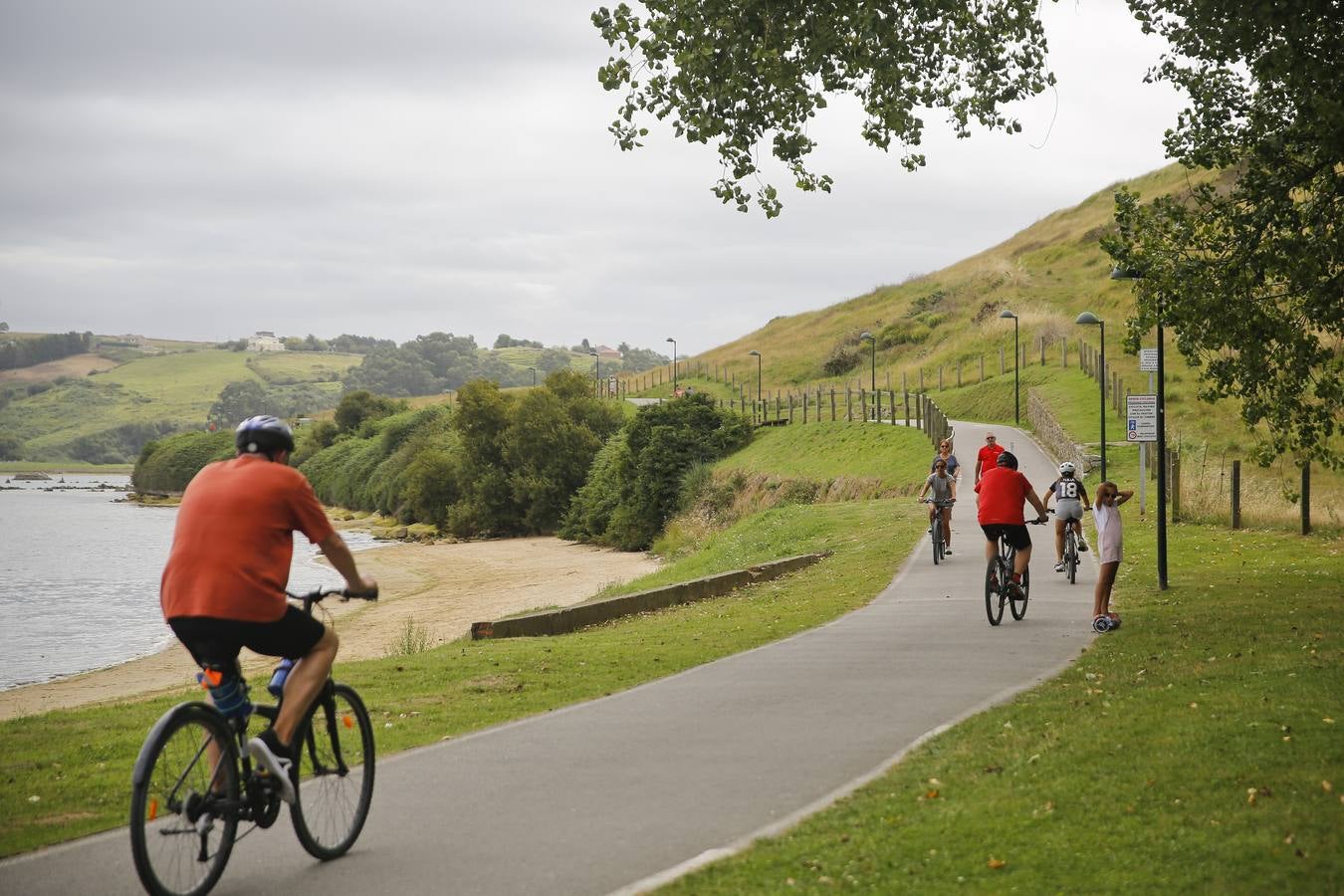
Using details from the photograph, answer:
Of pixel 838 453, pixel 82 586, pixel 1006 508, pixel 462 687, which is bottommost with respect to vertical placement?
pixel 82 586

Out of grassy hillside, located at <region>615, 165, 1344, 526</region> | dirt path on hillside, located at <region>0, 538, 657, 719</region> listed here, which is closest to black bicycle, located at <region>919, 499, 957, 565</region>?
grassy hillside, located at <region>615, 165, 1344, 526</region>

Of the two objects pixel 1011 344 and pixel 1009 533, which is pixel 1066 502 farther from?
pixel 1011 344

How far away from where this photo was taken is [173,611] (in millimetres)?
5730

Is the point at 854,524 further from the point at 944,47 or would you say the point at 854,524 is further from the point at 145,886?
the point at 145,886

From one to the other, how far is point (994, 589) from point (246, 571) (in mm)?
11473

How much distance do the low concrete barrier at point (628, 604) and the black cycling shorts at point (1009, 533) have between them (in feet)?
22.5

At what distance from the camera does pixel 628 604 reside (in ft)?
70.3

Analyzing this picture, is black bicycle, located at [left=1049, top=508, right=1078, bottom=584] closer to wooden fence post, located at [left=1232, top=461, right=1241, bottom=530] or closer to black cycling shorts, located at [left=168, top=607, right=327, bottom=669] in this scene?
wooden fence post, located at [left=1232, top=461, right=1241, bottom=530]

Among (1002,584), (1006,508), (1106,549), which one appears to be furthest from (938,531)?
(1106,549)

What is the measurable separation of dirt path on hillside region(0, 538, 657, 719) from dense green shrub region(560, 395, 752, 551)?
1780 millimetres

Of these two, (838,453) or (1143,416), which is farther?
(838,453)

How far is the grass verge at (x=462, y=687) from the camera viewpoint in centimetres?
810

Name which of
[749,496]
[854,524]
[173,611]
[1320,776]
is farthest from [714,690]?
[749,496]

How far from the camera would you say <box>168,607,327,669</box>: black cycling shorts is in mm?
5754
